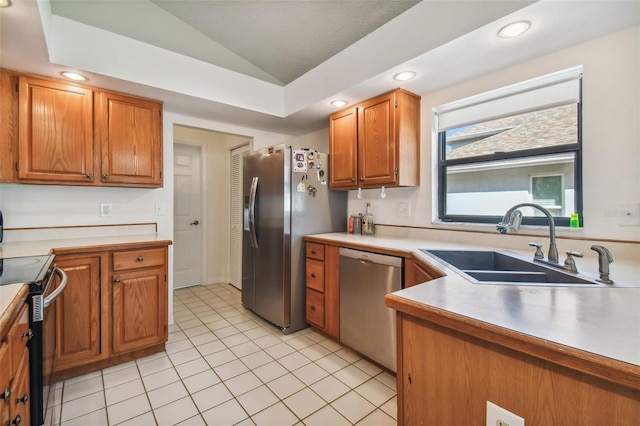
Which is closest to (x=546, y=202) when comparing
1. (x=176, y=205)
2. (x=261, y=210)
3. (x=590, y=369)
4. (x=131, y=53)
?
(x=590, y=369)

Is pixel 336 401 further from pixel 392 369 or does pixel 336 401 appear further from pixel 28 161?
pixel 28 161

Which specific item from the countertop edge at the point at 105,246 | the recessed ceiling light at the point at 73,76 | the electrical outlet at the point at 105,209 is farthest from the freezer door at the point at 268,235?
the recessed ceiling light at the point at 73,76

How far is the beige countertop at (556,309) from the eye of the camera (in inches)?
24.0

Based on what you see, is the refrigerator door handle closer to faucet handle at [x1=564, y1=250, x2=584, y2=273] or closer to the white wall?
the white wall

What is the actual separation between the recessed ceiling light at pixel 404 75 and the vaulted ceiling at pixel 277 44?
0.05 m

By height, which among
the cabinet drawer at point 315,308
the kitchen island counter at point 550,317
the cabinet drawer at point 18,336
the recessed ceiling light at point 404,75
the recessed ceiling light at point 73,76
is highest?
the recessed ceiling light at point 404,75

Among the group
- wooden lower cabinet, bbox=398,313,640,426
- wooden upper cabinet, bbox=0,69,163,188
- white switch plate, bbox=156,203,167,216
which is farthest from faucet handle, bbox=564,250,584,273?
white switch plate, bbox=156,203,167,216

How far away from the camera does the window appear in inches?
70.6

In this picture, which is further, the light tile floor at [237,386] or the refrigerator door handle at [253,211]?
the refrigerator door handle at [253,211]

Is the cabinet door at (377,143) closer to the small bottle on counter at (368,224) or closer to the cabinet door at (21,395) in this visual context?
the small bottle on counter at (368,224)

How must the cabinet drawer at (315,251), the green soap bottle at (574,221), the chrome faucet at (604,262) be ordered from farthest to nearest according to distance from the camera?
the cabinet drawer at (315,251) < the green soap bottle at (574,221) < the chrome faucet at (604,262)

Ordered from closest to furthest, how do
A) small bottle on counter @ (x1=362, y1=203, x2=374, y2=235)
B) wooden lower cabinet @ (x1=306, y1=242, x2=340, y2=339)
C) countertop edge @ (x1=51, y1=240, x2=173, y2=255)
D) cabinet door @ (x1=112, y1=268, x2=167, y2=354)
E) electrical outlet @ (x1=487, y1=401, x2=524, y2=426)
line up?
electrical outlet @ (x1=487, y1=401, x2=524, y2=426) < countertop edge @ (x1=51, y1=240, x2=173, y2=255) < cabinet door @ (x1=112, y1=268, x2=167, y2=354) < wooden lower cabinet @ (x1=306, y1=242, x2=340, y2=339) < small bottle on counter @ (x1=362, y1=203, x2=374, y2=235)

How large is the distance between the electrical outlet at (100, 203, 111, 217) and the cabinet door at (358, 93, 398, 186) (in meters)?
2.28

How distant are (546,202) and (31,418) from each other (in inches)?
115
